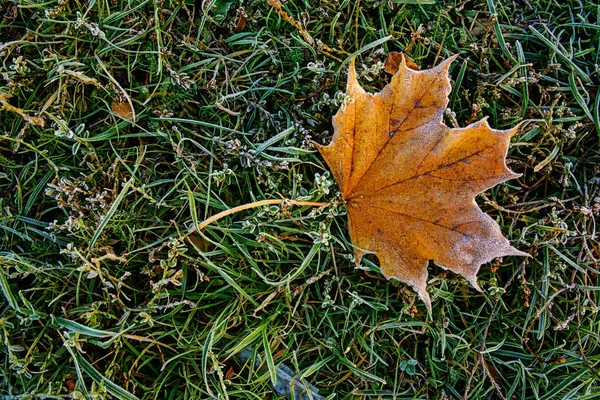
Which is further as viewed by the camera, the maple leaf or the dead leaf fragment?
the dead leaf fragment

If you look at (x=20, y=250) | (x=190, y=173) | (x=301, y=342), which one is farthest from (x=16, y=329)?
(x=301, y=342)

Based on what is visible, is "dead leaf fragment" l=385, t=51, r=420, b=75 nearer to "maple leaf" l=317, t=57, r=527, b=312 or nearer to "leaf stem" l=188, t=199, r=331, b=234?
"maple leaf" l=317, t=57, r=527, b=312

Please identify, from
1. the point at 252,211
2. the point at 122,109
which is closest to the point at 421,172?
the point at 252,211

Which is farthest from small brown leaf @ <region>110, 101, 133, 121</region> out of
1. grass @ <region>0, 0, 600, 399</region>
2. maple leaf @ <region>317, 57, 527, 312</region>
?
maple leaf @ <region>317, 57, 527, 312</region>

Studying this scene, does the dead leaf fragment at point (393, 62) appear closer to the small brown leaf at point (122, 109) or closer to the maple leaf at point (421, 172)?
the maple leaf at point (421, 172)

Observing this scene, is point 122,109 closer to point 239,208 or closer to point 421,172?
point 239,208

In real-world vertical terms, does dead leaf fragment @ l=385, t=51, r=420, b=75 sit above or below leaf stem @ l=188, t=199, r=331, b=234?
above
